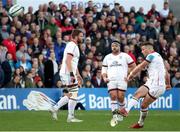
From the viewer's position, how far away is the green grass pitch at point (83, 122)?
A: 16391mm

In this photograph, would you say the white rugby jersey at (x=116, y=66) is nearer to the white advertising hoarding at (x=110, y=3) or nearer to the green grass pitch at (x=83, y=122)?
the green grass pitch at (x=83, y=122)

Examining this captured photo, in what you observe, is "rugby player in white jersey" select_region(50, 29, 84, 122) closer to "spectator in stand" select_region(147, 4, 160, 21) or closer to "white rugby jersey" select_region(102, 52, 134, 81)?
"white rugby jersey" select_region(102, 52, 134, 81)

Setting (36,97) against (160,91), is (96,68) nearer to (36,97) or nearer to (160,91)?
(36,97)

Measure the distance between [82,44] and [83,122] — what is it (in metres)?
8.10

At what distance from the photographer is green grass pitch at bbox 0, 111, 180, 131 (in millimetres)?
16391

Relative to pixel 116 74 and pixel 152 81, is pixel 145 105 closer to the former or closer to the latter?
pixel 152 81

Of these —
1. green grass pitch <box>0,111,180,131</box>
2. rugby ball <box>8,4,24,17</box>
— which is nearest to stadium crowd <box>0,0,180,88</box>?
rugby ball <box>8,4,24,17</box>

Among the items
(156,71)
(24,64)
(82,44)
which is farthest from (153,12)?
(156,71)

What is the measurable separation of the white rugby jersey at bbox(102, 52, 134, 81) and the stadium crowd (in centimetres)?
595

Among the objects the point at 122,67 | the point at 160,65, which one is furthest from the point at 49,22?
the point at 160,65

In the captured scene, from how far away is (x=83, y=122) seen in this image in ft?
59.6

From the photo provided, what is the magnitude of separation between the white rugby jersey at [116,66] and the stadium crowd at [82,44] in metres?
5.95

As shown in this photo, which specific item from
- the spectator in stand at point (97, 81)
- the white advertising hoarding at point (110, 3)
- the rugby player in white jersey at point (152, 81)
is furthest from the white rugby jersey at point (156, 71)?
the white advertising hoarding at point (110, 3)

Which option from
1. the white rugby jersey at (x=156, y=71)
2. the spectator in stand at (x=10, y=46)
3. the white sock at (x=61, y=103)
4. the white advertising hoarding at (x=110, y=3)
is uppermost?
the white advertising hoarding at (x=110, y=3)
